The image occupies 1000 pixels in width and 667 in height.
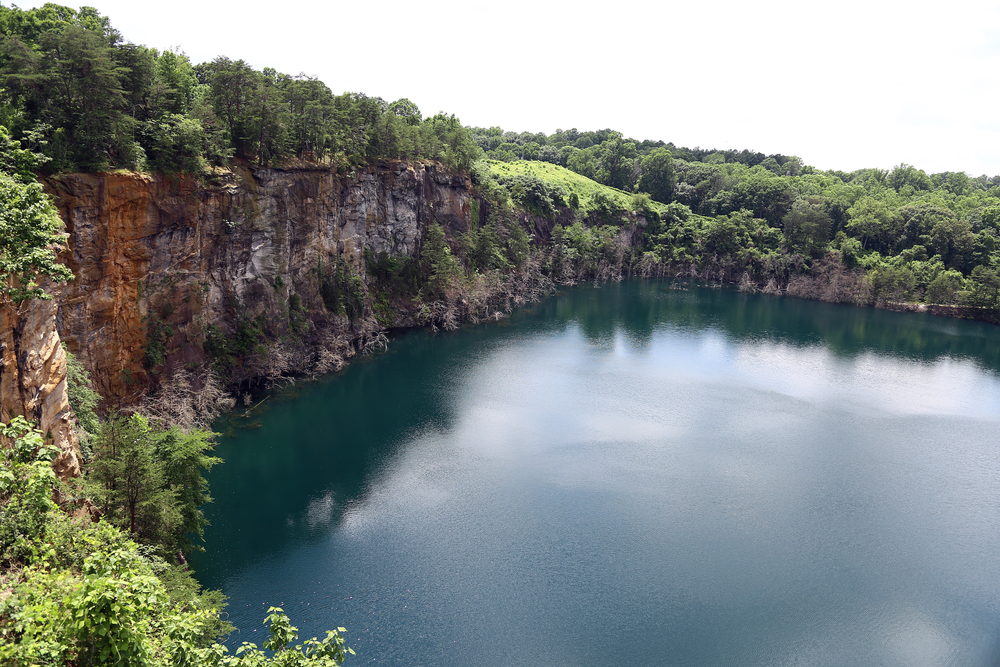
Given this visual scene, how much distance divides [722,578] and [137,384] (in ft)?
123

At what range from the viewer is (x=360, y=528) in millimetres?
31953

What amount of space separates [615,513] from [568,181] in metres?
90.7

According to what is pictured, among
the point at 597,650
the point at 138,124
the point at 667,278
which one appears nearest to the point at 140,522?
the point at 597,650

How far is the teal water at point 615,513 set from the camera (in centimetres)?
2603

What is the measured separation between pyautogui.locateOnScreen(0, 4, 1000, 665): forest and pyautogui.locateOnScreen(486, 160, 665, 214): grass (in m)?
0.72

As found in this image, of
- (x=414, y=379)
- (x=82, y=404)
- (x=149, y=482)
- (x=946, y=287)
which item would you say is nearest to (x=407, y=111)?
(x=414, y=379)

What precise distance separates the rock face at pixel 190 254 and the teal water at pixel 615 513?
7.61 metres

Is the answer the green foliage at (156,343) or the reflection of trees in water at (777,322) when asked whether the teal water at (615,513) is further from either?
the reflection of trees in water at (777,322)

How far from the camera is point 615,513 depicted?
3431 centimetres

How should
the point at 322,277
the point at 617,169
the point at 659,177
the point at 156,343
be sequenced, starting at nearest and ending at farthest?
the point at 156,343 < the point at 322,277 < the point at 659,177 < the point at 617,169

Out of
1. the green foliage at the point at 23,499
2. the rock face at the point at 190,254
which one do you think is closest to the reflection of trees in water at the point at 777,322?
the rock face at the point at 190,254

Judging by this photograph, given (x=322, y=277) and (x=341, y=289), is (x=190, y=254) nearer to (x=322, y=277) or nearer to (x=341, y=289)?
(x=322, y=277)

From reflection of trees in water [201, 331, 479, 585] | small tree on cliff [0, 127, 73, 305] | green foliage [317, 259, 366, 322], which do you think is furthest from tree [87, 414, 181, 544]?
green foliage [317, 259, 366, 322]

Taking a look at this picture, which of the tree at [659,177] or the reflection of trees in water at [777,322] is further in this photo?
the tree at [659,177]
